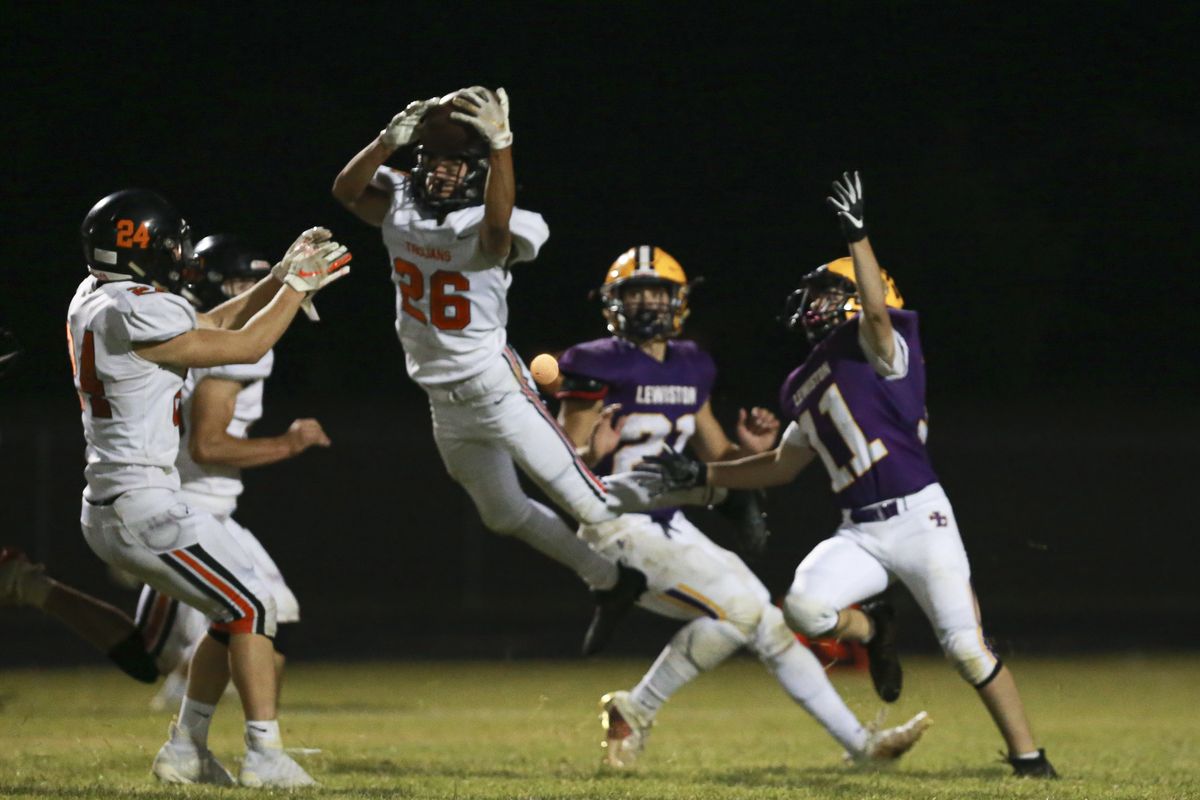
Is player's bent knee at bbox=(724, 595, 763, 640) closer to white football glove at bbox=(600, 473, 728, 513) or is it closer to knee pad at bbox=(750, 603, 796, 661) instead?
knee pad at bbox=(750, 603, 796, 661)

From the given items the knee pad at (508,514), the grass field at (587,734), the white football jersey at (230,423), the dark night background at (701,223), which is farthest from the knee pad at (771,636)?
the dark night background at (701,223)

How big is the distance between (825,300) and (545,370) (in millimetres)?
1088

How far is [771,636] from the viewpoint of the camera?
6.44 meters

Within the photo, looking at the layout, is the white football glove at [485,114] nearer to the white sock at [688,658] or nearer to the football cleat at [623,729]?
the white sock at [688,658]

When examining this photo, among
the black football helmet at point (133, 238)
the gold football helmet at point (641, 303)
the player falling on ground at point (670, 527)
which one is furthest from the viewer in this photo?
the gold football helmet at point (641, 303)

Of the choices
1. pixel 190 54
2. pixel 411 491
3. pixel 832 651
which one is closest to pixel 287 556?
pixel 411 491

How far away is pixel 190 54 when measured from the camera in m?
15.2

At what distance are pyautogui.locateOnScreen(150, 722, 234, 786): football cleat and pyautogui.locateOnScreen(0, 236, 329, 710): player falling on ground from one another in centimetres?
61

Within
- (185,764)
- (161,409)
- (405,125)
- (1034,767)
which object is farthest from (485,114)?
(1034,767)

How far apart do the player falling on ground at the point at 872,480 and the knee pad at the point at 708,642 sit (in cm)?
46

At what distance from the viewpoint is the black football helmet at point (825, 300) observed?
247 inches

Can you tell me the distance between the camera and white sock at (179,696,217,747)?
5680mm

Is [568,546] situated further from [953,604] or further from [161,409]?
[161,409]

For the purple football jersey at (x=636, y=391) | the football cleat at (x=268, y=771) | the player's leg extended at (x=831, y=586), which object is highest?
the purple football jersey at (x=636, y=391)
